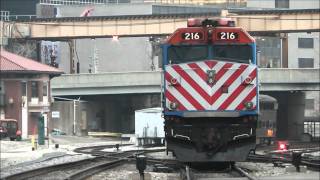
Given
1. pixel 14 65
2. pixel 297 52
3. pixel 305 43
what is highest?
pixel 305 43

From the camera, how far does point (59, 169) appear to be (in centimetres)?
2155

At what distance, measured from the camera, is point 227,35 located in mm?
17578

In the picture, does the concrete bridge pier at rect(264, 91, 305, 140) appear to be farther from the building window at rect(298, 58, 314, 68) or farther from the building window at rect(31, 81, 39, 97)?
the building window at rect(298, 58, 314, 68)

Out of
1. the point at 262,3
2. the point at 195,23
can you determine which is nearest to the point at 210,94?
the point at 195,23

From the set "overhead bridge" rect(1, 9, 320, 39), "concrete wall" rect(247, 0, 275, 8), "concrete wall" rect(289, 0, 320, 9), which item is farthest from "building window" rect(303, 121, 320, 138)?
"concrete wall" rect(247, 0, 275, 8)

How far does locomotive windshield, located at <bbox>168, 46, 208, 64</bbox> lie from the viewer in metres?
17.5

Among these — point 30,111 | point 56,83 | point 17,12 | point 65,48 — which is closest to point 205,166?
point 30,111

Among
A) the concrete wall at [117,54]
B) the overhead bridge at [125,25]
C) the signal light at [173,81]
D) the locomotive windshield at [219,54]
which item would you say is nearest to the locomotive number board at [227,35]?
the locomotive windshield at [219,54]

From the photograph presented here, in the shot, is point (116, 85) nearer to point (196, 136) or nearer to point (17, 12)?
point (196, 136)

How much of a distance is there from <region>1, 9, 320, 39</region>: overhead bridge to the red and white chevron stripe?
95.5 feet

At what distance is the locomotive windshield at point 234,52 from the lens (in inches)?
689

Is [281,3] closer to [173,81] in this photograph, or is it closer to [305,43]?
[305,43]

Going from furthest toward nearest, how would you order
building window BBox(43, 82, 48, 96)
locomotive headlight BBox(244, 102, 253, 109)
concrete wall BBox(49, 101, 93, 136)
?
concrete wall BBox(49, 101, 93, 136), building window BBox(43, 82, 48, 96), locomotive headlight BBox(244, 102, 253, 109)

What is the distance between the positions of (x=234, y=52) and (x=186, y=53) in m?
1.26
